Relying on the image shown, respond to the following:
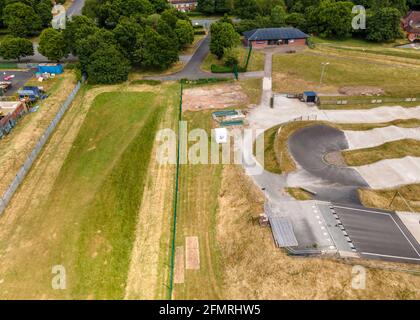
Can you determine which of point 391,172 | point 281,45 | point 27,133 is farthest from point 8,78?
point 391,172

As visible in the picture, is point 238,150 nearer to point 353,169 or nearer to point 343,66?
point 353,169

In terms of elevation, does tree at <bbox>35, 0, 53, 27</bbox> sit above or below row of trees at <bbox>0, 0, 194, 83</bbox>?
above

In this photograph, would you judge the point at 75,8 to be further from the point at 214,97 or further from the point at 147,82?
the point at 214,97

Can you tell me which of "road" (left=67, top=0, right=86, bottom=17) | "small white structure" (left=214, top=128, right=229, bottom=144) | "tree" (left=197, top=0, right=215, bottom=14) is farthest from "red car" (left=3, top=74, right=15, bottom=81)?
"tree" (left=197, top=0, right=215, bottom=14)

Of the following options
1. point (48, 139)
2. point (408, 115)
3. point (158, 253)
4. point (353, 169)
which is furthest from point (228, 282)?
point (408, 115)

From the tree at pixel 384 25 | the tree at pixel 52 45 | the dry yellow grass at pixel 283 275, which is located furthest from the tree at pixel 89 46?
the tree at pixel 384 25

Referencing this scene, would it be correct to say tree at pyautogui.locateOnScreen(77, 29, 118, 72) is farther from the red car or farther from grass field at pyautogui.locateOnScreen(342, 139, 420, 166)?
grass field at pyautogui.locateOnScreen(342, 139, 420, 166)

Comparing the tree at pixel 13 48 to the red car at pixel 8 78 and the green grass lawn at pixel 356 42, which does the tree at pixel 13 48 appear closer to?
the red car at pixel 8 78
